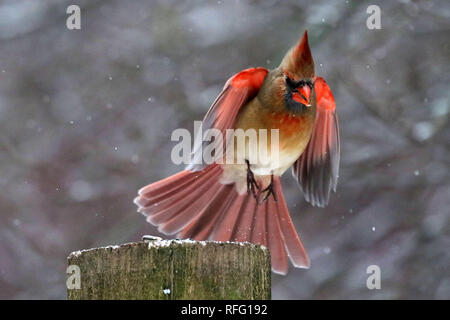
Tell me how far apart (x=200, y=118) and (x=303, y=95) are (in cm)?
192

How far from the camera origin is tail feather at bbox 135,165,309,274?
4.37 metres

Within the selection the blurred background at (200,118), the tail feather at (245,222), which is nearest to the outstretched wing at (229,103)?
the tail feather at (245,222)

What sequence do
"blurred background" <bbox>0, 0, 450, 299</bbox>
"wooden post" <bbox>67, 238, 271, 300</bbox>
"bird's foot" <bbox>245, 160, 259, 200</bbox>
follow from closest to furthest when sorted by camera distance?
"wooden post" <bbox>67, 238, 271, 300</bbox> < "bird's foot" <bbox>245, 160, 259, 200</bbox> < "blurred background" <bbox>0, 0, 450, 299</bbox>

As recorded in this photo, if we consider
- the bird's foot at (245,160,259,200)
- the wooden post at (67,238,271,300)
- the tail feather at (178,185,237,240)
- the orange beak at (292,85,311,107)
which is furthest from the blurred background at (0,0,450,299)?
the wooden post at (67,238,271,300)

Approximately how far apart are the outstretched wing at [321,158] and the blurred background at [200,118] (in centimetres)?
114

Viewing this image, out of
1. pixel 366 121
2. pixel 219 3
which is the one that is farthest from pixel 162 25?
pixel 366 121

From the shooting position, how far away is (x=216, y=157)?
14.3 ft

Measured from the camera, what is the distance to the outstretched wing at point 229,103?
4.13m

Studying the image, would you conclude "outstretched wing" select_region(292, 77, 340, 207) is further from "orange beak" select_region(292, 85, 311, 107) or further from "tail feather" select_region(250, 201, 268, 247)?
"orange beak" select_region(292, 85, 311, 107)

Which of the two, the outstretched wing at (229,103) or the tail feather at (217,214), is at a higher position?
the outstretched wing at (229,103)

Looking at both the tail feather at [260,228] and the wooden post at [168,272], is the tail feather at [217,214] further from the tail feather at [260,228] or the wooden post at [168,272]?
the wooden post at [168,272]

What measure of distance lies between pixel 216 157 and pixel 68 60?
95.8 inches

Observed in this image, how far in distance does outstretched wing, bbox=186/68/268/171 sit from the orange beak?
30cm
